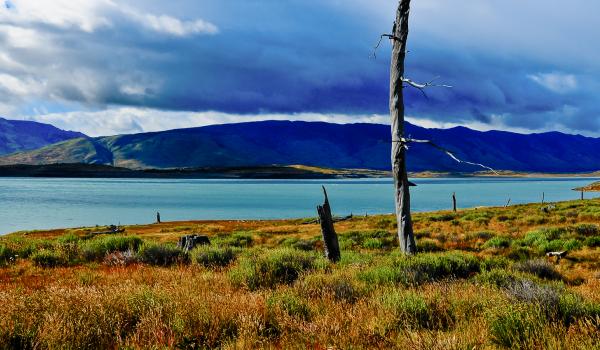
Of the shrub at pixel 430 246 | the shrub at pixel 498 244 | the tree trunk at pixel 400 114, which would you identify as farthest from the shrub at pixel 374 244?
the tree trunk at pixel 400 114

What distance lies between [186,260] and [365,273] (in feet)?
22.9

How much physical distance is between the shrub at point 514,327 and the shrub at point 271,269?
4757mm

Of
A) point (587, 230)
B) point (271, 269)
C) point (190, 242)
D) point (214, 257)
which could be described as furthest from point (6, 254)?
point (587, 230)

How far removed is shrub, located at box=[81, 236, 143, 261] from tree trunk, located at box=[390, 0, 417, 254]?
967 centimetres

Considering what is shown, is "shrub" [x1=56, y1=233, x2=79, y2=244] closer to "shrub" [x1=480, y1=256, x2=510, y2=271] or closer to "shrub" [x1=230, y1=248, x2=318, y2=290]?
"shrub" [x1=230, y1=248, x2=318, y2=290]

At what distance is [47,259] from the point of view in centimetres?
1463

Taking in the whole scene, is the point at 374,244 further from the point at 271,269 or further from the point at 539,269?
the point at 271,269

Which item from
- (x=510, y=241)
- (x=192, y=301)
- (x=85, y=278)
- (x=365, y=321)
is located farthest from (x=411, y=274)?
(x=510, y=241)

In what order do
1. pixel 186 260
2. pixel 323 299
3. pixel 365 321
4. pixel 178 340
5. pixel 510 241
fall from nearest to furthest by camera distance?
pixel 178 340
pixel 365 321
pixel 323 299
pixel 186 260
pixel 510 241

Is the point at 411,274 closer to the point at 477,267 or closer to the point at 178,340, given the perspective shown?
the point at 477,267

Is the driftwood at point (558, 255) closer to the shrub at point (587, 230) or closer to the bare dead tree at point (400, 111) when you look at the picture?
the bare dead tree at point (400, 111)

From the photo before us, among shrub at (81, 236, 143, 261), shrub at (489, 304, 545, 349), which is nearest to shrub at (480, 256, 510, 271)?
shrub at (489, 304, 545, 349)

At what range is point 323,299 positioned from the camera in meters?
7.27

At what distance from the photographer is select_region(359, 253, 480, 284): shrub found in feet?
30.8
